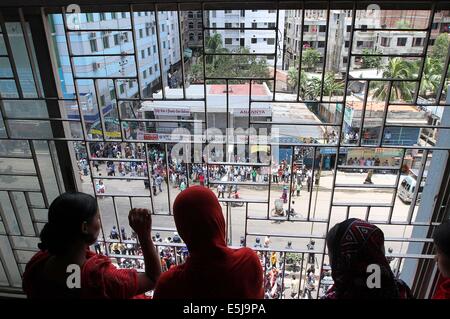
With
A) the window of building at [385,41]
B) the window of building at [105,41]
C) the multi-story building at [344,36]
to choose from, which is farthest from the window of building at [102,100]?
the window of building at [385,41]

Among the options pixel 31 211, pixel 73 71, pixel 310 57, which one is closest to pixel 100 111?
pixel 73 71

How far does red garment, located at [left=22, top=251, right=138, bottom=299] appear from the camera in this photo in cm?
95

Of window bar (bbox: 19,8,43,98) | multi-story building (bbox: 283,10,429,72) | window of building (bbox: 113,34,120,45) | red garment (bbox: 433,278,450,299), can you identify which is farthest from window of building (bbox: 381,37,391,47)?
window bar (bbox: 19,8,43,98)

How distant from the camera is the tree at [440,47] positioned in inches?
50.1

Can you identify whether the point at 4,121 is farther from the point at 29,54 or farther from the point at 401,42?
the point at 401,42

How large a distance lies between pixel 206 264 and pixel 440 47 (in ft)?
4.00

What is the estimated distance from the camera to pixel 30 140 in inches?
57.4

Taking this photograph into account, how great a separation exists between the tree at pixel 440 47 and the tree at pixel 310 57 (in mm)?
440

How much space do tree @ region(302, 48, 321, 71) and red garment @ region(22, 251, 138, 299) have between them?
1.08 metres

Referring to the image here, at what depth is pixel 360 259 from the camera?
3.17ft

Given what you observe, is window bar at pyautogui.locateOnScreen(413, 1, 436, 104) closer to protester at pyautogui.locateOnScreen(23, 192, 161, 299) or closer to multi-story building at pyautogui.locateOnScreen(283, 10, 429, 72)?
multi-story building at pyautogui.locateOnScreen(283, 10, 429, 72)
